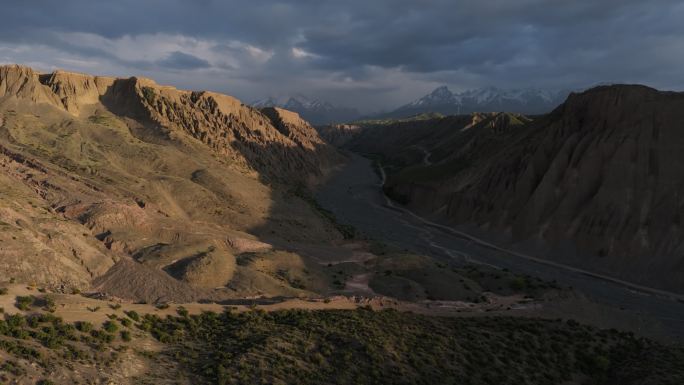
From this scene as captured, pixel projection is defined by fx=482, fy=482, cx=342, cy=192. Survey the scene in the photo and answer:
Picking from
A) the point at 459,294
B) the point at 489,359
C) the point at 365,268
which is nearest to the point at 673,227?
the point at 459,294

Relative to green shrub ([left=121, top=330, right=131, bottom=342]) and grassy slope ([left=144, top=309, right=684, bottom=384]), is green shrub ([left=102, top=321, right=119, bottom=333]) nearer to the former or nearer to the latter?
green shrub ([left=121, top=330, right=131, bottom=342])

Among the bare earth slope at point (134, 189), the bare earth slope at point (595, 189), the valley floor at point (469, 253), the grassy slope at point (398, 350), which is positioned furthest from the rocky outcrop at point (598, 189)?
the bare earth slope at point (134, 189)

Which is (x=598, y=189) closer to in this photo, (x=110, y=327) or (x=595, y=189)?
(x=595, y=189)

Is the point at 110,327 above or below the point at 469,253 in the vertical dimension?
above

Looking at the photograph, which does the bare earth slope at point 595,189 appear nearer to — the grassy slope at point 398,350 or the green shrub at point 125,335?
the grassy slope at point 398,350

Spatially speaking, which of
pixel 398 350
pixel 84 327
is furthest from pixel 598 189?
pixel 84 327

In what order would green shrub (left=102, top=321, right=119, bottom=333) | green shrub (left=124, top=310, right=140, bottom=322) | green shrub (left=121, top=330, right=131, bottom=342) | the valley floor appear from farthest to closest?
the valley floor < green shrub (left=124, top=310, right=140, bottom=322) < green shrub (left=102, top=321, right=119, bottom=333) < green shrub (left=121, top=330, right=131, bottom=342)

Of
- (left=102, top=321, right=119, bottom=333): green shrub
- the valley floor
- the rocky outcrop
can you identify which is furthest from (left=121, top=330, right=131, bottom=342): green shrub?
the rocky outcrop

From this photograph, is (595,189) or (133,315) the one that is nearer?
(133,315)
